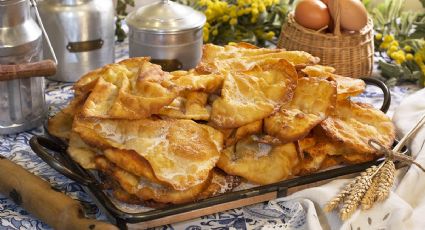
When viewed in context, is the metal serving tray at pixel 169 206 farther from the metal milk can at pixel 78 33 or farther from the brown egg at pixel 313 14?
the brown egg at pixel 313 14

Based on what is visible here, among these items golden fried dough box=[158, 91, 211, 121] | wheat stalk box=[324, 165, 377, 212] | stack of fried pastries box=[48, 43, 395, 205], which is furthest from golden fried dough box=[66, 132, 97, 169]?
wheat stalk box=[324, 165, 377, 212]

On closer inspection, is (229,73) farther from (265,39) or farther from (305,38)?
(265,39)

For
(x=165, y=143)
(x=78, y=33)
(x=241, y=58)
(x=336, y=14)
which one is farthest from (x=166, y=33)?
(x=165, y=143)

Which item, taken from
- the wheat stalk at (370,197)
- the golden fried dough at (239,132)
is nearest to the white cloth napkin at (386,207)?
the wheat stalk at (370,197)

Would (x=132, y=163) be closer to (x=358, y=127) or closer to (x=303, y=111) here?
(x=303, y=111)

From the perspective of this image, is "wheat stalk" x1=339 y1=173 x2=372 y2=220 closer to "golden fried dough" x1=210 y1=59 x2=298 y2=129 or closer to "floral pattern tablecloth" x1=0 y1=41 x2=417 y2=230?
"floral pattern tablecloth" x1=0 y1=41 x2=417 y2=230

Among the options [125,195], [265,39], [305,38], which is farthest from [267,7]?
[125,195]
